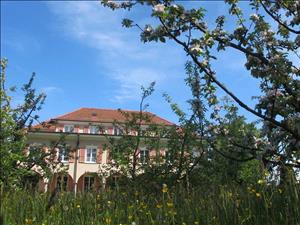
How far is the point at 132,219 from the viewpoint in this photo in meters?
5.57

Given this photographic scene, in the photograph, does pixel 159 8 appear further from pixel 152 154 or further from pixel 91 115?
pixel 91 115

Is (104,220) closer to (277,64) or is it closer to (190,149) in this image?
(277,64)

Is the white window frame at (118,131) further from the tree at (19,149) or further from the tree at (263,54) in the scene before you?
the tree at (263,54)

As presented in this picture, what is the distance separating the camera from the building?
1091 centimetres

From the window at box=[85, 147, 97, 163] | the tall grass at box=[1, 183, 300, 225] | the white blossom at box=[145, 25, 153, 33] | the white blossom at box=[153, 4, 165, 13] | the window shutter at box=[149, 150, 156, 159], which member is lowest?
the tall grass at box=[1, 183, 300, 225]

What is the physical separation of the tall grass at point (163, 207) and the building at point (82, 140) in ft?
1.30

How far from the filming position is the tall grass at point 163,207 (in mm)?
4637

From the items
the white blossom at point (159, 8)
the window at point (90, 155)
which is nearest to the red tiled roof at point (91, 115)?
the window at point (90, 155)

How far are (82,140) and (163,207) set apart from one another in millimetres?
51324

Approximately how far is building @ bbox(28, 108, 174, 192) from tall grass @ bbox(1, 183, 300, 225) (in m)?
0.40

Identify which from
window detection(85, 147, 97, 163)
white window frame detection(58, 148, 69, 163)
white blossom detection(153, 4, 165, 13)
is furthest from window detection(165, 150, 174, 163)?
window detection(85, 147, 97, 163)

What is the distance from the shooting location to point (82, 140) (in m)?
56.3

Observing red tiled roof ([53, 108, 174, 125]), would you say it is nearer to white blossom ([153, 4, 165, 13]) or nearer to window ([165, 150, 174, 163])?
window ([165, 150, 174, 163])

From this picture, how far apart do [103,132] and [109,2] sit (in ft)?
27.2
